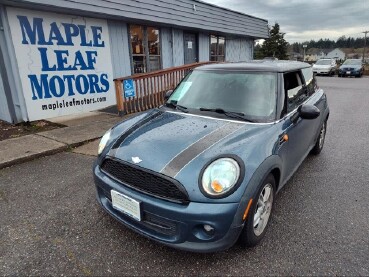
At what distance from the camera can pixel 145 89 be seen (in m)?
7.61

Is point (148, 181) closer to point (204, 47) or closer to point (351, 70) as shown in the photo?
point (204, 47)

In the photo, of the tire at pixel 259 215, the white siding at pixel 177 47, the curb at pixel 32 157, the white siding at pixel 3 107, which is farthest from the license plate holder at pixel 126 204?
the white siding at pixel 177 47

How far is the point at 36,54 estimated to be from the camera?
6.25 meters

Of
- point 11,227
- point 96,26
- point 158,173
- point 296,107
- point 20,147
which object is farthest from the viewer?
point 96,26

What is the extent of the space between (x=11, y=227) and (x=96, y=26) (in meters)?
6.24

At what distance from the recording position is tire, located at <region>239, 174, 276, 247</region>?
2.16m

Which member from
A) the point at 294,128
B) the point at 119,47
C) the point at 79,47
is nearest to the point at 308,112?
the point at 294,128

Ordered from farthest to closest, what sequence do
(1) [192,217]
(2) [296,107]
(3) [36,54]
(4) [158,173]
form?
(3) [36,54] < (2) [296,107] < (4) [158,173] < (1) [192,217]

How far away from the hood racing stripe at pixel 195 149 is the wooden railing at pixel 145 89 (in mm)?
4819

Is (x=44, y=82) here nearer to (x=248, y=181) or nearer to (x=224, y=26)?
(x=248, y=181)

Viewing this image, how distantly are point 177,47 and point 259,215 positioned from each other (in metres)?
9.14

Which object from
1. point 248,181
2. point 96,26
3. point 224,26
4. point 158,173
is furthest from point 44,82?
point 224,26

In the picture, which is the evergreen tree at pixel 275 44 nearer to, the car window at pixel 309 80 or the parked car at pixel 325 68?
the parked car at pixel 325 68

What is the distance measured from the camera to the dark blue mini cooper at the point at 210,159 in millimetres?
1999
